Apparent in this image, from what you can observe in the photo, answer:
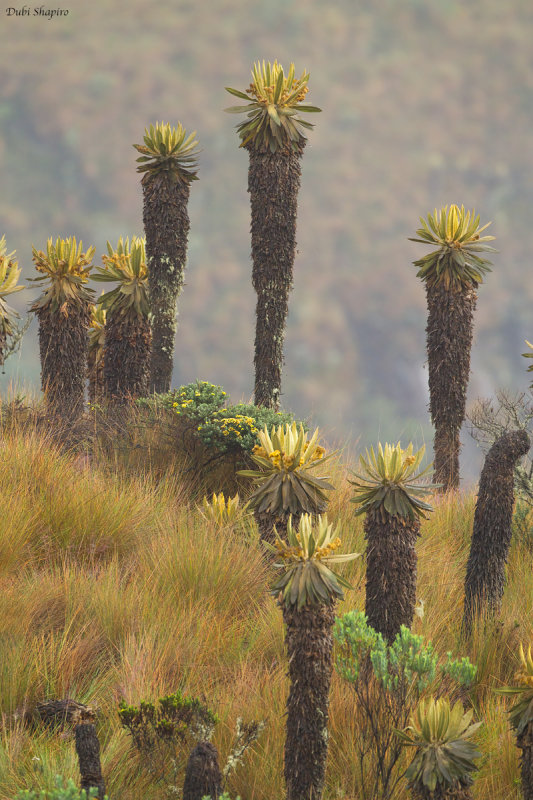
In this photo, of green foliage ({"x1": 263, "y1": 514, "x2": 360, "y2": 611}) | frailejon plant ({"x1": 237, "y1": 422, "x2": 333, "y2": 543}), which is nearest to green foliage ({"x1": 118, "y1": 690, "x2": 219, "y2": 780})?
green foliage ({"x1": 263, "y1": 514, "x2": 360, "y2": 611})

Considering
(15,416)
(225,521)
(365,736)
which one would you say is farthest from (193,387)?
(365,736)

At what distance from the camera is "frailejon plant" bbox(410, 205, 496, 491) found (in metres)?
13.7

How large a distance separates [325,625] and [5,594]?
309cm

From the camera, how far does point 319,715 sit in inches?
170

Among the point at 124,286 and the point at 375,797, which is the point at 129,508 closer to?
the point at 375,797

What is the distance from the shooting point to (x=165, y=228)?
1448 centimetres

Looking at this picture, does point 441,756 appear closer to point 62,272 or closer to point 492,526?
point 492,526

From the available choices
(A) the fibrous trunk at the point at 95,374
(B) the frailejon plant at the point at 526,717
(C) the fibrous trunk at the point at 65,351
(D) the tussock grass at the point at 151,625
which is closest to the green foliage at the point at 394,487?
(D) the tussock grass at the point at 151,625

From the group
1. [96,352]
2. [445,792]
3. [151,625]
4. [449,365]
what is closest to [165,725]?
[445,792]

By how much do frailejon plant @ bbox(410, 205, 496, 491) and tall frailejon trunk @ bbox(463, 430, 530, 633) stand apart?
6674 mm

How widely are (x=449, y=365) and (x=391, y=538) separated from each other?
27.2ft

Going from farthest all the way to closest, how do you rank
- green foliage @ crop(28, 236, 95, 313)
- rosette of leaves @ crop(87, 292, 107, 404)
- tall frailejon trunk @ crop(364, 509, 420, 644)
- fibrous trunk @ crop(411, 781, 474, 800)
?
rosette of leaves @ crop(87, 292, 107, 404) → green foliage @ crop(28, 236, 95, 313) → tall frailejon trunk @ crop(364, 509, 420, 644) → fibrous trunk @ crop(411, 781, 474, 800)

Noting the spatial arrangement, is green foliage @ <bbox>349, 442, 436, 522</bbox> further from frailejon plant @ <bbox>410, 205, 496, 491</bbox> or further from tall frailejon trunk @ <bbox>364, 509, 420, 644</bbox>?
frailejon plant @ <bbox>410, 205, 496, 491</bbox>

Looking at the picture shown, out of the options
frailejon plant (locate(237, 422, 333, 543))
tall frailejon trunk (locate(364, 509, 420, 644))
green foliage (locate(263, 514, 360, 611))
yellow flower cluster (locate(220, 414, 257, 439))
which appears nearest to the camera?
green foliage (locate(263, 514, 360, 611))
